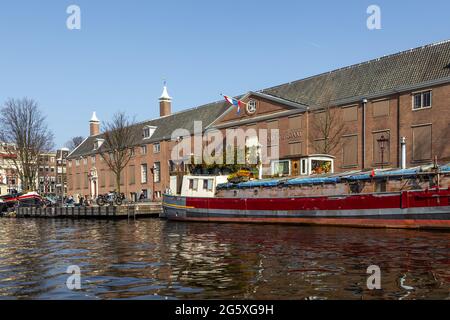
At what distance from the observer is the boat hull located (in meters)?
25.0

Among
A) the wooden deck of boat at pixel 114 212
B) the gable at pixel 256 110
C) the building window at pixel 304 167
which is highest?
the gable at pixel 256 110

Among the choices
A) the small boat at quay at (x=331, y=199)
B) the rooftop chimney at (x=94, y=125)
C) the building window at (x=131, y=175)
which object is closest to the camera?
the small boat at quay at (x=331, y=199)

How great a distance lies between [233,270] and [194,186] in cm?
2458

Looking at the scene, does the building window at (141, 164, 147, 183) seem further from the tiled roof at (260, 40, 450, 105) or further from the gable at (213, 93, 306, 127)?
the tiled roof at (260, 40, 450, 105)

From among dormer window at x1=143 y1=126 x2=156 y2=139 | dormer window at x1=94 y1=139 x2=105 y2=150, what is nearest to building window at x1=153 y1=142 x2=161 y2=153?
dormer window at x1=143 y1=126 x2=156 y2=139

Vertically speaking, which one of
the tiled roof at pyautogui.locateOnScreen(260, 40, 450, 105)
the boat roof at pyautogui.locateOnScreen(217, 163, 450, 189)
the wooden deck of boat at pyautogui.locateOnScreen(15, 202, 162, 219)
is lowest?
the wooden deck of boat at pyautogui.locateOnScreen(15, 202, 162, 219)

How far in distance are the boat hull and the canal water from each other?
187 centimetres

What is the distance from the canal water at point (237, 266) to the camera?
11391mm

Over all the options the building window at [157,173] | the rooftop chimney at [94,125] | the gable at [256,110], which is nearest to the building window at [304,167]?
the gable at [256,110]

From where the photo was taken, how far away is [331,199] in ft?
96.5

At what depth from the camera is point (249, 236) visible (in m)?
24.7

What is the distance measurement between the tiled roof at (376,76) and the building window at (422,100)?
111 cm

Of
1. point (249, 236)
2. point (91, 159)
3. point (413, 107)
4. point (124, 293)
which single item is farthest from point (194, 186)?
point (91, 159)

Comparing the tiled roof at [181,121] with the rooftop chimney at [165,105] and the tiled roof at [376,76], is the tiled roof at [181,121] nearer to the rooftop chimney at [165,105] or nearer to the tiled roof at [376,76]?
the rooftop chimney at [165,105]
